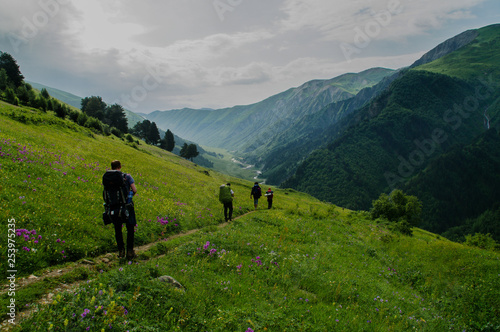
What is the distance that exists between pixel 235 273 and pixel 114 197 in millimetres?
5232

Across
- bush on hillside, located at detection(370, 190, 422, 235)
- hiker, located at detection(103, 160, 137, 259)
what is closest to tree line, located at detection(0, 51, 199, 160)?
hiker, located at detection(103, 160, 137, 259)

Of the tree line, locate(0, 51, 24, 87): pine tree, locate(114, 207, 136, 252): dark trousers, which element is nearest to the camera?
locate(114, 207, 136, 252): dark trousers

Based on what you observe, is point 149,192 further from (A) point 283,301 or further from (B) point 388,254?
(B) point 388,254

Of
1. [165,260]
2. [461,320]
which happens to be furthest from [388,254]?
[165,260]

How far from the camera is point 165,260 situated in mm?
8758

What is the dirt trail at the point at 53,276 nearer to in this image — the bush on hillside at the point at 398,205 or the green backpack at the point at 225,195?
the green backpack at the point at 225,195

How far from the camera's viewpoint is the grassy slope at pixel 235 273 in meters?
5.88

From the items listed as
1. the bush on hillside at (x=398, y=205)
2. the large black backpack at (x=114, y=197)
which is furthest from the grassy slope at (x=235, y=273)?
the bush on hillside at (x=398, y=205)

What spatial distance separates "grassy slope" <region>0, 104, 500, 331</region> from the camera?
588 cm

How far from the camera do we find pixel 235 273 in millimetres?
8758

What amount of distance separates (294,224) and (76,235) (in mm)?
12935

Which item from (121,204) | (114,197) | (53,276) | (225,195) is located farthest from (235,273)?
(225,195)

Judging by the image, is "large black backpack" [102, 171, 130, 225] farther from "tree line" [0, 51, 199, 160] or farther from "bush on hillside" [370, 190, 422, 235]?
"tree line" [0, 51, 199, 160]

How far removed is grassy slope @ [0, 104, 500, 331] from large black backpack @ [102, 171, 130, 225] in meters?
1.73
